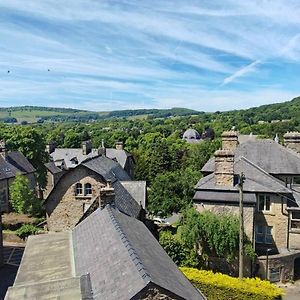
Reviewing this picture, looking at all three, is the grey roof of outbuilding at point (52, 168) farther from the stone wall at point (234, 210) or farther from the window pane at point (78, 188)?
the stone wall at point (234, 210)

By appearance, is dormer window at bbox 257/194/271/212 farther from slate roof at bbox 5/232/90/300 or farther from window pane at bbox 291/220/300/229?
slate roof at bbox 5/232/90/300

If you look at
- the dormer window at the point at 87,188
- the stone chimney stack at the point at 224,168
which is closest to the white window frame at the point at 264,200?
the stone chimney stack at the point at 224,168

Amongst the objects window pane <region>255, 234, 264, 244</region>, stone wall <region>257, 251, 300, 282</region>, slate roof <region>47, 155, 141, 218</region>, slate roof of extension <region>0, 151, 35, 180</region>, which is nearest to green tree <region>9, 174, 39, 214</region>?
slate roof of extension <region>0, 151, 35, 180</region>

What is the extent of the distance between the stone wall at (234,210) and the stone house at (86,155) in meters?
28.3

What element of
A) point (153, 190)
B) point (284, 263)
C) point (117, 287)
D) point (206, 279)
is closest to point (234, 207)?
point (284, 263)

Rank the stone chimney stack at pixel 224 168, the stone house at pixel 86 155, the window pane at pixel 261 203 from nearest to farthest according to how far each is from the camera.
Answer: the stone chimney stack at pixel 224 168 < the window pane at pixel 261 203 < the stone house at pixel 86 155

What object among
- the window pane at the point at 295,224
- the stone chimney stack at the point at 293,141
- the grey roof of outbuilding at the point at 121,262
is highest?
the stone chimney stack at the point at 293,141

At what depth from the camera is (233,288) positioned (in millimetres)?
21203

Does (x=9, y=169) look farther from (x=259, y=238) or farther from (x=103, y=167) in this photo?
(x=259, y=238)

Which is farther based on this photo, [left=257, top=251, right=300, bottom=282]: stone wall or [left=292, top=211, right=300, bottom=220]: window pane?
[left=292, top=211, right=300, bottom=220]: window pane

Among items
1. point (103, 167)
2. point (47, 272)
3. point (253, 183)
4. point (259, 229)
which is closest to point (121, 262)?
point (47, 272)

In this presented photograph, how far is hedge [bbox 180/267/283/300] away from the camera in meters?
20.6

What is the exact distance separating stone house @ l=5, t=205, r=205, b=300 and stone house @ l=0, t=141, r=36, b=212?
112ft

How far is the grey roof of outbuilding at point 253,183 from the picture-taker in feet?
95.1
